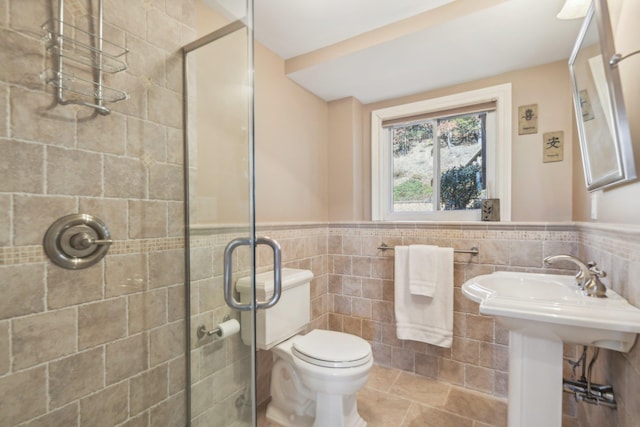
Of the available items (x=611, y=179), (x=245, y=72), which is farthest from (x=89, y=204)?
(x=611, y=179)

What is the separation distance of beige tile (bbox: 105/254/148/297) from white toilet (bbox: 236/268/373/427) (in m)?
0.38

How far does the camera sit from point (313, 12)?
1603 mm

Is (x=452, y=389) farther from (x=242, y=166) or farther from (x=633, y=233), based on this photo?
(x=242, y=166)

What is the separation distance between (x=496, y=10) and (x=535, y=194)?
3.76 feet

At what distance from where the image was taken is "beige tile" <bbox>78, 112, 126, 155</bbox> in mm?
983

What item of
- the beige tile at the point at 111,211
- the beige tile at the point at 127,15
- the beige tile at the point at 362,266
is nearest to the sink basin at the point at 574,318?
the beige tile at the point at 362,266

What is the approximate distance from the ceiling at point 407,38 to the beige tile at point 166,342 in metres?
1.40

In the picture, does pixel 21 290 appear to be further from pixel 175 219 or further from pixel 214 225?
pixel 214 225

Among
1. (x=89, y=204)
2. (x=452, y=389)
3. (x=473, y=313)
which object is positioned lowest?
(x=452, y=389)

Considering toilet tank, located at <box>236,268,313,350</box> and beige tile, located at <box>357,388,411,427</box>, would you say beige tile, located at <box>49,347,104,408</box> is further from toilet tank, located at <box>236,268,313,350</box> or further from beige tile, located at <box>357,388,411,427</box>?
beige tile, located at <box>357,388,411,427</box>

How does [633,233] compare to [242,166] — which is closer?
[633,233]

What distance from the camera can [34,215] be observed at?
0.88 m

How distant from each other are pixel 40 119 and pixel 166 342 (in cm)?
93

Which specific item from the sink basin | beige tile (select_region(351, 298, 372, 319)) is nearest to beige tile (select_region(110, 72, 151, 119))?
the sink basin
